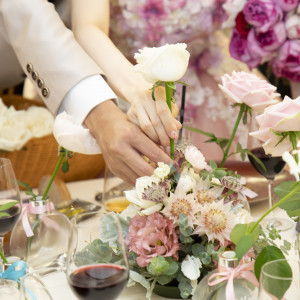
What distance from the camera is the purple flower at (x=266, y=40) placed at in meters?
1.58

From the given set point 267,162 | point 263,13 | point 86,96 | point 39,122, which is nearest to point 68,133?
point 86,96

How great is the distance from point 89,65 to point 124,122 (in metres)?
0.24

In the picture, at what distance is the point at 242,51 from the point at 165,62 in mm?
846

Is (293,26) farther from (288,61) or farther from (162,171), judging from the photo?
(162,171)

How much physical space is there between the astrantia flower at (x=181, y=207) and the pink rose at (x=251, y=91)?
291 millimetres

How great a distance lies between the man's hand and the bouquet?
0.40 ft

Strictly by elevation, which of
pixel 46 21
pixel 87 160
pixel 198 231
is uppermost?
pixel 46 21

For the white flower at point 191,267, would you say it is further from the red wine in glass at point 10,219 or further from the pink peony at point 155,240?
the red wine in glass at point 10,219

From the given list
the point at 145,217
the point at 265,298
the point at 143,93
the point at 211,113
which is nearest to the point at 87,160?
the point at 211,113

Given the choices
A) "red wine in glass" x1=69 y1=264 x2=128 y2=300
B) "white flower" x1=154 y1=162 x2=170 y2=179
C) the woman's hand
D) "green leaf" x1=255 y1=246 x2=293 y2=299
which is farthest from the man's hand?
"green leaf" x1=255 y1=246 x2=293 y2=299

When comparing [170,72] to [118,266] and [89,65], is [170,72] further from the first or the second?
[89,65]

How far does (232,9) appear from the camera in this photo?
5.33ft

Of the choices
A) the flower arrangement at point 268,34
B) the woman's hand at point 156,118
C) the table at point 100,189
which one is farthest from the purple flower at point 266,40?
the woman's hand at point 156,118

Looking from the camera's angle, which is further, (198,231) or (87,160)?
(87,160)
